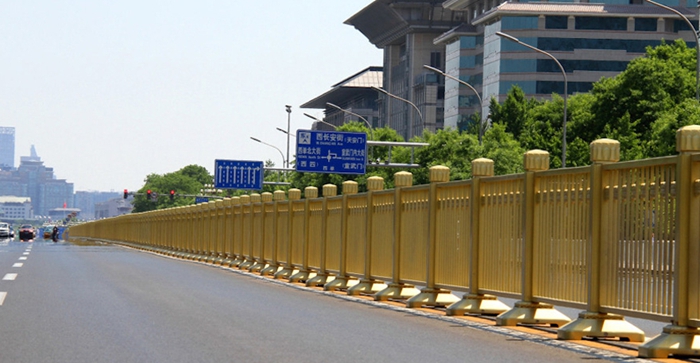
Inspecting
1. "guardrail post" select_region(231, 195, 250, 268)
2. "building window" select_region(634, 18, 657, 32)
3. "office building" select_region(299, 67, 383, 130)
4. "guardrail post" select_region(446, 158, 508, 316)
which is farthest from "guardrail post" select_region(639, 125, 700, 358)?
"office building" select_region(299, 67, 383, 130)

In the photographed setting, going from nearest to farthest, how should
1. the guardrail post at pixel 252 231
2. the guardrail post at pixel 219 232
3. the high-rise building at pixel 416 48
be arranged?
the guardrail post at pixel 252 231
the guardrail post at pixel 219 232
the high-rise building at pixel 416 48

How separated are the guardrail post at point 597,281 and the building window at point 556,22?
96587 millimetres

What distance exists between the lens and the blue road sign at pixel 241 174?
77.8m

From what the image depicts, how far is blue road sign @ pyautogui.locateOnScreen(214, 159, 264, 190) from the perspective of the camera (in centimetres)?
7775

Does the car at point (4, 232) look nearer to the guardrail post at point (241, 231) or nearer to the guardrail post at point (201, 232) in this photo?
the guardrail post at point (201, 232)

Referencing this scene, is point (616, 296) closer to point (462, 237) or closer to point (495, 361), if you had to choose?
point (495, 361)

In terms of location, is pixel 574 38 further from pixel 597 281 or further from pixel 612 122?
pixel 597 281

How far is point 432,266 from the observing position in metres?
17.7

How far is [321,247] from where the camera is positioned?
24516 mm

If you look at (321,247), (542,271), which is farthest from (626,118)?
(542,271)

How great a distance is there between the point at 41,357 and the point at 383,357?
2682 mm

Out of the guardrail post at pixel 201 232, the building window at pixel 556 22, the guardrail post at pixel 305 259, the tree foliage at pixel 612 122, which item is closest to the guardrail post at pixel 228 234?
the guardrail post at pixel 201 232

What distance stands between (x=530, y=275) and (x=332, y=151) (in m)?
41.1

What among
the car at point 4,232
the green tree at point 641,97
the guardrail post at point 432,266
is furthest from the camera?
the car at point 4,232
